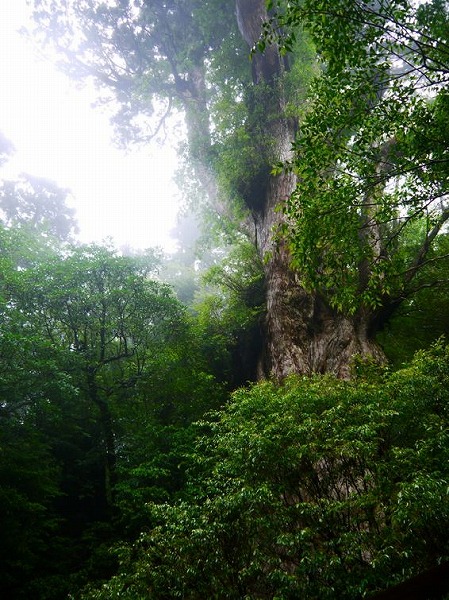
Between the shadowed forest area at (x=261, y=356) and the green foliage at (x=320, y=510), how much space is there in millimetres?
26

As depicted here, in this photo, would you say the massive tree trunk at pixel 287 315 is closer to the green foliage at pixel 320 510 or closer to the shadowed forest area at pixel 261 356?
the shadowed forest area at pixel 261 356

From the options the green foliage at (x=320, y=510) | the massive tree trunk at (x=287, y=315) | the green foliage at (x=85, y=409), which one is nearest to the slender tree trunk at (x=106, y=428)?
the green foliage at (x=85, y=409)

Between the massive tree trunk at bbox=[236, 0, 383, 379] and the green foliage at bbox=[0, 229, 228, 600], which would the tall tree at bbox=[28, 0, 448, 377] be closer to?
the massive tree trunk at bbox=[236, 0, 383, 379]

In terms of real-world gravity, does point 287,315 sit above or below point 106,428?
above

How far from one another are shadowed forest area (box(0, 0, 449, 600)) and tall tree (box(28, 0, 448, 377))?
0.25 feet

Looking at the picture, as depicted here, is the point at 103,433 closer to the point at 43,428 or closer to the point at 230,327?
the point at 43,428

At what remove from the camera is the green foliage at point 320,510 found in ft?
10.7

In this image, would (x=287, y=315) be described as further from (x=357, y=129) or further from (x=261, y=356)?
(x=357, y=129)

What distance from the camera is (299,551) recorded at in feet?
12.7

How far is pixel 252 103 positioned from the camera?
13.8 m

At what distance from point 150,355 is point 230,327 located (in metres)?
2.53

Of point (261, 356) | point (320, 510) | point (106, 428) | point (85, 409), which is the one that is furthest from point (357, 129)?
point (85, 409)

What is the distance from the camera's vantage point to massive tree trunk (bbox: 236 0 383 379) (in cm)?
857

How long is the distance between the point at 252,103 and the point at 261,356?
881 centimetres
